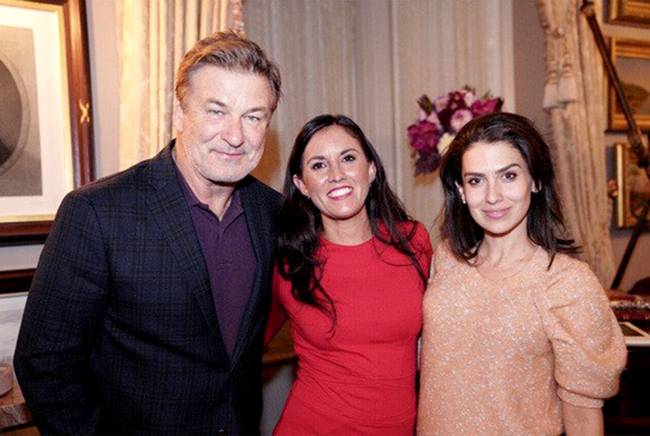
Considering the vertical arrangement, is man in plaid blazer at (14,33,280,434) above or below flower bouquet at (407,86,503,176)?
below

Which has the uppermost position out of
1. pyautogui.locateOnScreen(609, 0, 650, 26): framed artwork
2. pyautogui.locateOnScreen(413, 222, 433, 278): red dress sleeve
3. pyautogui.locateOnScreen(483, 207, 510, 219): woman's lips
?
pyautogui.locateOnScreen(609, 0, 650, 26): framed artwork

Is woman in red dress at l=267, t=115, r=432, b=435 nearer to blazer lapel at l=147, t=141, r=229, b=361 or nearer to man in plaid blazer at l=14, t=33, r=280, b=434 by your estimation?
man in plaid blazer at l=14, t=33, r=280, b=434

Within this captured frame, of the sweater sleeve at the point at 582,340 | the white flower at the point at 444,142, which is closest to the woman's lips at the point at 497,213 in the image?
the sweater sleeve at the point at 582,340

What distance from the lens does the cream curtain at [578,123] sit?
360 centimetres

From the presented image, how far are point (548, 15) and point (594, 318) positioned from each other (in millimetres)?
2553

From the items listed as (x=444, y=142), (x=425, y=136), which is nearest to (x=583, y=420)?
(x=444, y=142)

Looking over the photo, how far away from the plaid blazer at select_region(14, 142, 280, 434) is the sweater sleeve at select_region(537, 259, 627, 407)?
0.97 meters

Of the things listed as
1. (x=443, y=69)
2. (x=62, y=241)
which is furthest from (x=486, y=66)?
(x=62, y=241)

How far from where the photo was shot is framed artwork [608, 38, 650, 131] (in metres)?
4.04

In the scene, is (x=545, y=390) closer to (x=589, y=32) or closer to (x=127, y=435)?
(x=127, y=435)

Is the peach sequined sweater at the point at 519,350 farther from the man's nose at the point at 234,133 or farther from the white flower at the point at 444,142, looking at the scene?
the white flower at the point at 444,142

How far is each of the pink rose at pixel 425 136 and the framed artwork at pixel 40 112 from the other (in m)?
1.56

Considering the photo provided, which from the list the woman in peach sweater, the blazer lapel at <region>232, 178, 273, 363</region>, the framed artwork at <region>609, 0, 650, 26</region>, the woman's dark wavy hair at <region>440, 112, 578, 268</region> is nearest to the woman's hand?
the woman in peach sweater

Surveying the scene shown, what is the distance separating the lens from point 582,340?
1634 mm
